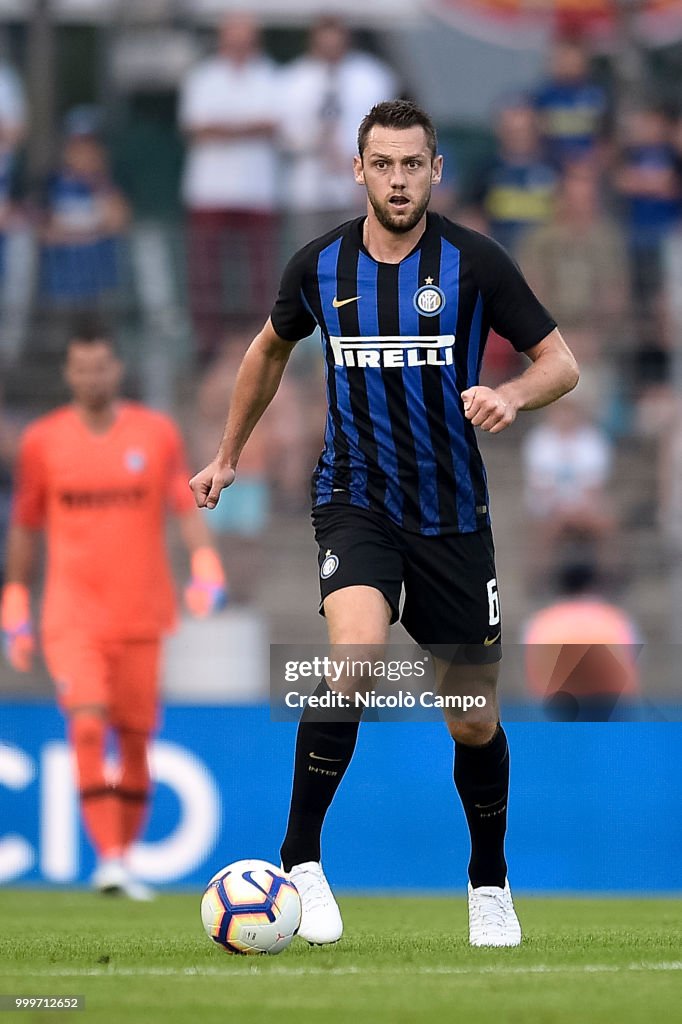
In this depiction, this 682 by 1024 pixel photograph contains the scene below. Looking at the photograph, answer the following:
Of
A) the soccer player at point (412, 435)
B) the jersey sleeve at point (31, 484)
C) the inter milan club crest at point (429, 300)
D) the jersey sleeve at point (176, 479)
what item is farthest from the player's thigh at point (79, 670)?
the inter milan club crest at point (429, 300)

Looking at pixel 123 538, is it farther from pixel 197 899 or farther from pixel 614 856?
pixel 614 856

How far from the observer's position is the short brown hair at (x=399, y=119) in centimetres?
538

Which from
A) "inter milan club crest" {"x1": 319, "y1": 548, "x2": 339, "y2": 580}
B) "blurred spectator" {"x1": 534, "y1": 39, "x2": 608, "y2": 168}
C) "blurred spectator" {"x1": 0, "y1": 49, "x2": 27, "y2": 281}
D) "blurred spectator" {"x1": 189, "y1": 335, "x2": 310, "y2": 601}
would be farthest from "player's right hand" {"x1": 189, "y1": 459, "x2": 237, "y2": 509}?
"blurred spectator" {"x1": 534, "y1": 39, "x2": 608, "y2": 168}

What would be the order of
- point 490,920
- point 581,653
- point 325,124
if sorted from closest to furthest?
point 490,920 → point 581,653 → point 325,124

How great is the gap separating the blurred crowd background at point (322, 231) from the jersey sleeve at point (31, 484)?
233 cm

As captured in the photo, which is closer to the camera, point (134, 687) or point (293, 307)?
→ point (293, 307)

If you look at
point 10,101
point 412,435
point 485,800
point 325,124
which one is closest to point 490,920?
point 485,800

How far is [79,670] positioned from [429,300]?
11.8 feet

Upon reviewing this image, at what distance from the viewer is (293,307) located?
18.4 ft

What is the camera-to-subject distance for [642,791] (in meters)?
8.78

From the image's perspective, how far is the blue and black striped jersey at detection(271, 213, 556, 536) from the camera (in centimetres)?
541

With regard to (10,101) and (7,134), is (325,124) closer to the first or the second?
(7,134)

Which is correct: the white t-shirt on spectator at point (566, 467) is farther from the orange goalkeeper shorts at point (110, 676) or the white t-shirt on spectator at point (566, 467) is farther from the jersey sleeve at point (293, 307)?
the jersey sleeve at point (293, 307)

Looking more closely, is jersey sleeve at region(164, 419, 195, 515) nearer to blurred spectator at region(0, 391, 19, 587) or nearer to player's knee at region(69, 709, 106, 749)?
player's knee at region(69, 709, 106, 749)
